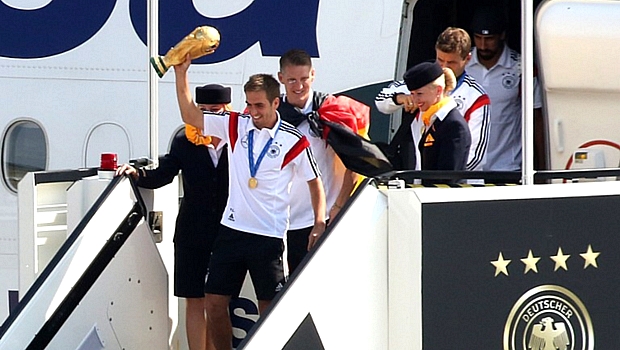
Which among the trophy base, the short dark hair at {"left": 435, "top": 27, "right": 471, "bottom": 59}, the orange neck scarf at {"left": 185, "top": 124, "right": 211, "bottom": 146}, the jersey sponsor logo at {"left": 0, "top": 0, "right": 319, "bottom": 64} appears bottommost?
the orange neck scarf at {"left": 185, "top": 124, "right": 211, "bottom": 146}

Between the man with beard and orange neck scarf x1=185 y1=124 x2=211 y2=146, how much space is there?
1.29 metres

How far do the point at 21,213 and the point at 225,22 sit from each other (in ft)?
9.90

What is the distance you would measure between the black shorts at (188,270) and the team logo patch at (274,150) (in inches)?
27.6

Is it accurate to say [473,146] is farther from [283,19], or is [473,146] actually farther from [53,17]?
[53,17]

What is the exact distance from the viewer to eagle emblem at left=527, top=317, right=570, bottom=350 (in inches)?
157

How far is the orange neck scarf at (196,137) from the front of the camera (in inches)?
203

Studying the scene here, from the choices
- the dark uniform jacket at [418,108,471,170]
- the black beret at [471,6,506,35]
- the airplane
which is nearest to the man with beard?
the black beret at [471,6,506,35]

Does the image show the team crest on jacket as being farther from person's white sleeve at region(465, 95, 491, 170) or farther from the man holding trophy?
the man holding trophy

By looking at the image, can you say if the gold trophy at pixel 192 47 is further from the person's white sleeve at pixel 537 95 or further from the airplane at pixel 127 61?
the airplane at pixel 127 61

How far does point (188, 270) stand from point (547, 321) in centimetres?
184

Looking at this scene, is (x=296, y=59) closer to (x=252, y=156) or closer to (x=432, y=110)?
(x=252, y=156)

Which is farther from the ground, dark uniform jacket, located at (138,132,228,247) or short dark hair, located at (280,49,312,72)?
short dark hair, located at (280,49,312,72)

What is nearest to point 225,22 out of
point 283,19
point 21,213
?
point 283,19

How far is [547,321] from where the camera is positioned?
400 cm
